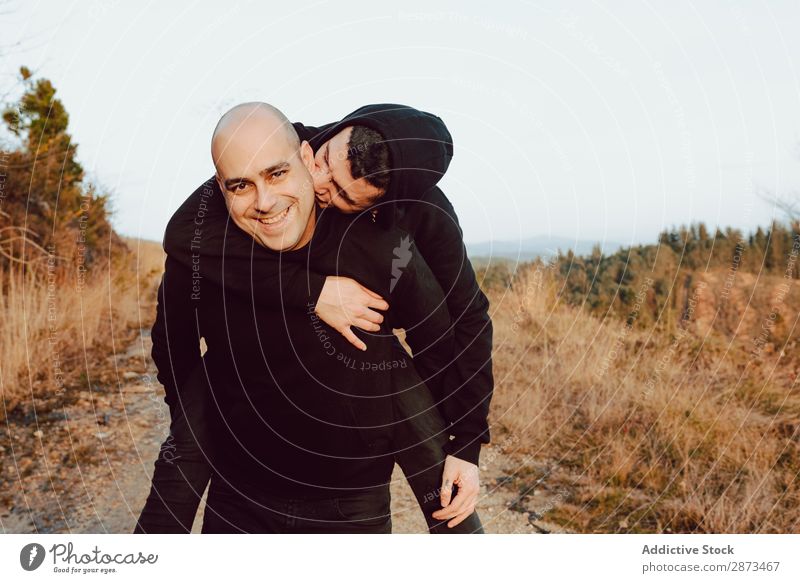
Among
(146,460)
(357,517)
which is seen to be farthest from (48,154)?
(357,517)

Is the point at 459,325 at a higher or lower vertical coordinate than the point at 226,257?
lower

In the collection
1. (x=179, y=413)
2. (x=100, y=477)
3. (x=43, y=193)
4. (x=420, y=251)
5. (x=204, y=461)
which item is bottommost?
(x=100, y=477)

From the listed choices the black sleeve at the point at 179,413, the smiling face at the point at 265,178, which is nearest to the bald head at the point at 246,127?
the smiling face at the point at 265,178

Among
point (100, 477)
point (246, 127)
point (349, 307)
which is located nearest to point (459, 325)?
point (349, 307)

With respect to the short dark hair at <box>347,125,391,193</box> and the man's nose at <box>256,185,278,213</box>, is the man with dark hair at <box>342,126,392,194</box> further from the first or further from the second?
the man's nose at <box>256,185,278,213</box>

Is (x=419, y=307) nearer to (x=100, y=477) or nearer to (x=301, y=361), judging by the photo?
(x=301, y=361)

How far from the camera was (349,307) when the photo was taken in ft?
6.23

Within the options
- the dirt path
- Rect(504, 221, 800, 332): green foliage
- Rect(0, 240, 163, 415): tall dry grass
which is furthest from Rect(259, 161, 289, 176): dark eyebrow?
Rect(504, 221, 800, 332): green foliage

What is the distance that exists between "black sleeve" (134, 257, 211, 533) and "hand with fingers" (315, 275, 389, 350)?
35 cm

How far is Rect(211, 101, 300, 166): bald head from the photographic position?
175cm

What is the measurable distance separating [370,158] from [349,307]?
39 centimetres

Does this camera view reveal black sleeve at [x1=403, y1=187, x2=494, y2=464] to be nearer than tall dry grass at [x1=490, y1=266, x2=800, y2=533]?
Yes
